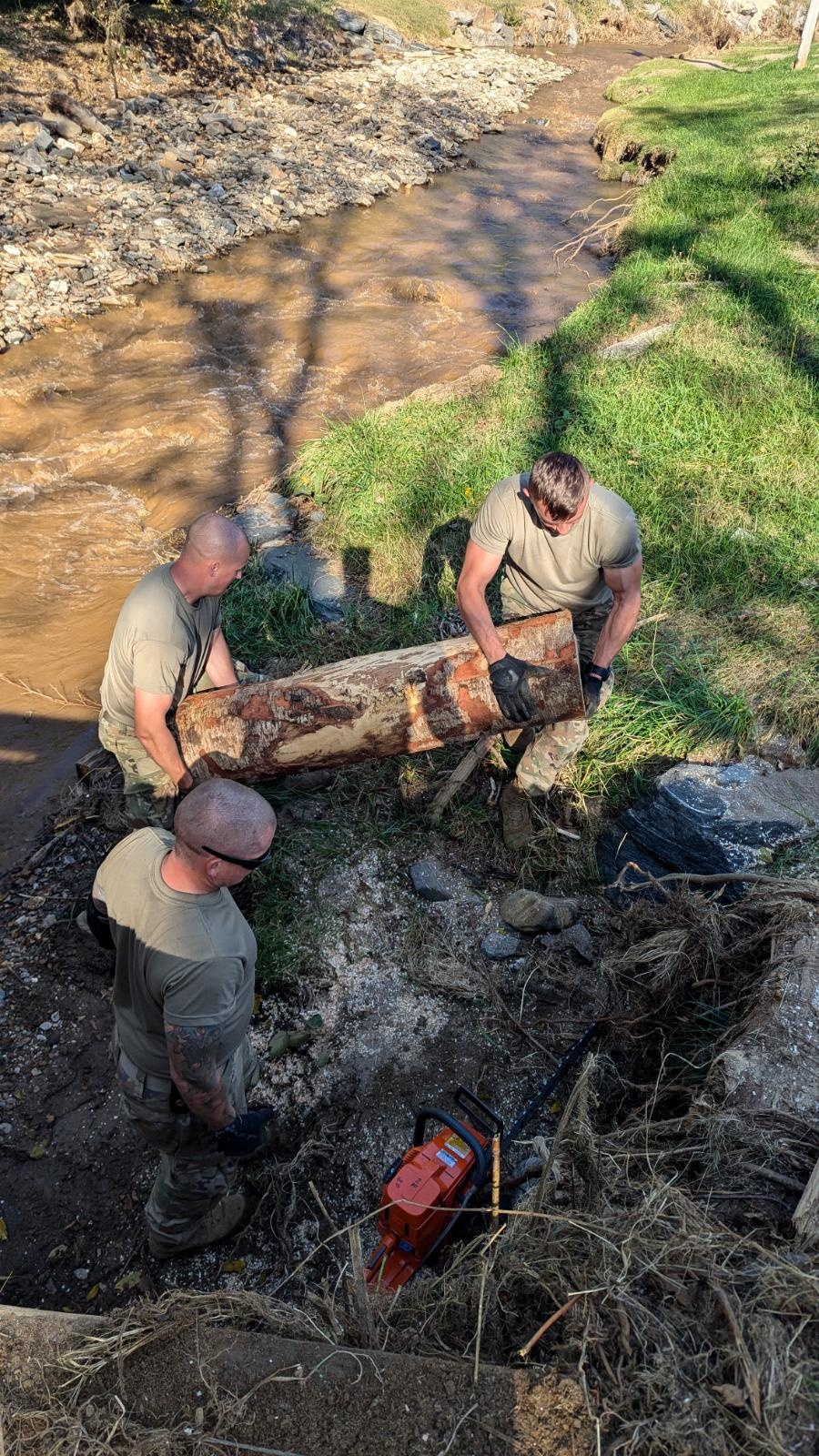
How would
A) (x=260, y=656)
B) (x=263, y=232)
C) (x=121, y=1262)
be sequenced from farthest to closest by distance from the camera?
(x=263, y=232) → (x=260, y=656) → (x=121, y=1262)

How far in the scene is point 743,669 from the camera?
4.71m

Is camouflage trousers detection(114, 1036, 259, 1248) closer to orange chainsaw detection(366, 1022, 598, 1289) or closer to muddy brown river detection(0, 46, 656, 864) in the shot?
orange chainsaw detection(366, 1022, 598, 1289)

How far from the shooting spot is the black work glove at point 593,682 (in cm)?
424

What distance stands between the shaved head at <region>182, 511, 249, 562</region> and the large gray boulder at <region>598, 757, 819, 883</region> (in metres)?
2.16

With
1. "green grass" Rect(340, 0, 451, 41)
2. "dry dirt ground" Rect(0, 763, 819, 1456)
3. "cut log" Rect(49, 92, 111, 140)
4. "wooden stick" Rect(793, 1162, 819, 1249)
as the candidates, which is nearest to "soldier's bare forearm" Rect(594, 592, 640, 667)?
"dry dirt ground" Rect(0, 763, 819, 1456)

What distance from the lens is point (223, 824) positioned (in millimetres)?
2381

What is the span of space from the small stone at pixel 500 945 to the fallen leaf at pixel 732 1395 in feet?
7.15

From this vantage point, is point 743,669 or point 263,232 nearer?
point 743,669

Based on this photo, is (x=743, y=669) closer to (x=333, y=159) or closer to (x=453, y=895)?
(x=453, y=895)

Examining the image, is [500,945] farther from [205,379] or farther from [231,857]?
[205,379]

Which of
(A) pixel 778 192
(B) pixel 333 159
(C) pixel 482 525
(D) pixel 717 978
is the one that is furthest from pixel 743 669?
(B) pixel 333 159

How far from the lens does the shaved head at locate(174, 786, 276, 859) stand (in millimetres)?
2383

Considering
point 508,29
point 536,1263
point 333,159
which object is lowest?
point 536,1263

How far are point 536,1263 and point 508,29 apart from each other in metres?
29.4
